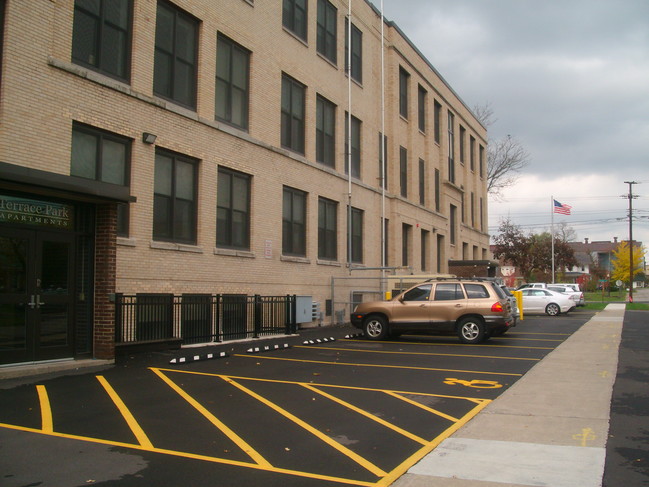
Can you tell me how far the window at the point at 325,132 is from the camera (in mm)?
23219

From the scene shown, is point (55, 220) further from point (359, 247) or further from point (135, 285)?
point (359, 247)

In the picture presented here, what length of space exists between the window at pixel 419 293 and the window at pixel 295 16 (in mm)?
10192

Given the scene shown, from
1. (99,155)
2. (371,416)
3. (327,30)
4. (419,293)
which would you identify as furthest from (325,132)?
(371,416)

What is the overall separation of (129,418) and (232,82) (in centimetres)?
1295

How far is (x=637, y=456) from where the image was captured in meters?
5.98

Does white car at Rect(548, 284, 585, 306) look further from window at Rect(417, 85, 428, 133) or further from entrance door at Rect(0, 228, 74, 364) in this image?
entrance door at Rect(0, 228, 74, 364)

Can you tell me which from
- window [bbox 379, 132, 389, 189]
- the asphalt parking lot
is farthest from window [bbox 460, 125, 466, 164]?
the asphalt parking lot

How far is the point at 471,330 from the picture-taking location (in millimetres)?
16281

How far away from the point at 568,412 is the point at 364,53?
71.3 ft

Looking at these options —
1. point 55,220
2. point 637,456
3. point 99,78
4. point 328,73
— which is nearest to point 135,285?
point 55,220

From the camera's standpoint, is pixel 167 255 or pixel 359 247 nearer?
pixel 167 255

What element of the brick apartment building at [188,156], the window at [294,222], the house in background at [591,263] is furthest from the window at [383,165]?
the house in background at [591,263]

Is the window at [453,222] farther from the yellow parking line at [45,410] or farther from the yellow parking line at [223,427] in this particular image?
the yellow parking line at [45,410]

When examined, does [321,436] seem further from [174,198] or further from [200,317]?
[174,198]
